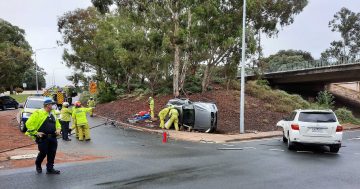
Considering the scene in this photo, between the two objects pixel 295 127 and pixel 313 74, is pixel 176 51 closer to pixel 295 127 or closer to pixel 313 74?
pixel 295 127

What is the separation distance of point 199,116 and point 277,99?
1459cm

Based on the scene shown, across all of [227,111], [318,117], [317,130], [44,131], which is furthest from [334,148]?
[227,111]

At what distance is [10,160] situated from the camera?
40.4ft

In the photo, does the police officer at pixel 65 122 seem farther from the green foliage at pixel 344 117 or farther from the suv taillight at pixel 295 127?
the green foliage at pixel 344 117

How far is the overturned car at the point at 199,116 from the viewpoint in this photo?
21203mm

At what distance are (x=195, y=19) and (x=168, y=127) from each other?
812 centimetres

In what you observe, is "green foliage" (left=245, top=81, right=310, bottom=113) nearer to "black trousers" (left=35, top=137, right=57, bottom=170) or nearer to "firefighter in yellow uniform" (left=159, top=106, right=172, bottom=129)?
"firefighter in yellow uniform" (left=159, top=106, right=172, bottom=129)

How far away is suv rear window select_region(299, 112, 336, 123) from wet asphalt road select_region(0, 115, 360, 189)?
1.16m

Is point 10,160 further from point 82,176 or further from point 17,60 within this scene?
point 17,60

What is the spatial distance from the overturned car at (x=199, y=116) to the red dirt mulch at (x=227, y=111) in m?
1.58

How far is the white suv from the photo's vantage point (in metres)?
14.5

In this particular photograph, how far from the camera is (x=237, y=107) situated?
29.1 m

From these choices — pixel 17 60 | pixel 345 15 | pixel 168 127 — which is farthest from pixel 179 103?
pixel 345 15

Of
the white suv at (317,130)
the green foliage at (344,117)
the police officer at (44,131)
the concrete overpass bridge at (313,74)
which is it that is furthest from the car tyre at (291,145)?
the concrete overpass bridge at (313,74)
